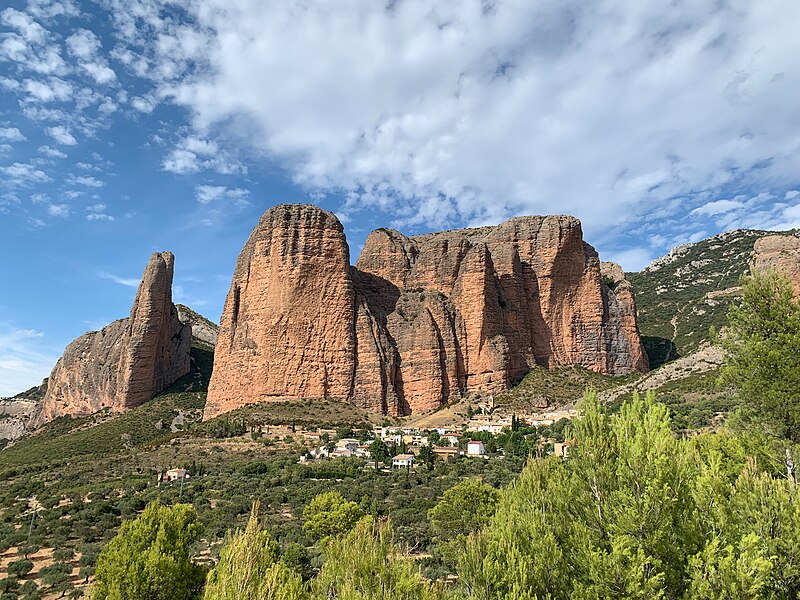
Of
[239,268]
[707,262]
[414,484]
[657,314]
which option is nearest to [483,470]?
[414,484]

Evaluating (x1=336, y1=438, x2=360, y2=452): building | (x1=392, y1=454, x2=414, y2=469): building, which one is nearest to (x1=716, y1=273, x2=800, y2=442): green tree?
(x1=392, y1=454, x2=414, y2=469): building

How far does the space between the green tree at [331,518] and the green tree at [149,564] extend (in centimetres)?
931

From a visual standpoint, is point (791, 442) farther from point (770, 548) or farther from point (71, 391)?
point (71, 391)

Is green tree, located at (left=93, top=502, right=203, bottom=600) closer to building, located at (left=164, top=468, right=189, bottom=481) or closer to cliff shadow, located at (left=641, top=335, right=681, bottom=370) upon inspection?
building, located at (left=164, top=468, right=189, bottom=481)

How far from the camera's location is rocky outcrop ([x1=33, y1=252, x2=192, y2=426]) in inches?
3086

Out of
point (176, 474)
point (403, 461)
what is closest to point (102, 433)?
point (176, 474)

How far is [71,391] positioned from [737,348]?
329 feet

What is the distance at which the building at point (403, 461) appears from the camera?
4328 centimetres

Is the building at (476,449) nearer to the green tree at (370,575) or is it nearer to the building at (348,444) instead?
the building at (348,444)

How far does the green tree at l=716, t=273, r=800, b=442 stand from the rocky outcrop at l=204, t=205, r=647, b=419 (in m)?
49.7

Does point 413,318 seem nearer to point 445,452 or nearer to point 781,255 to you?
point 445,452

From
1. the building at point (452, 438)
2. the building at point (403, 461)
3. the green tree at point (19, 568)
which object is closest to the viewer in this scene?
the green tree at point (19, 568)

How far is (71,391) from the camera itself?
289 ft

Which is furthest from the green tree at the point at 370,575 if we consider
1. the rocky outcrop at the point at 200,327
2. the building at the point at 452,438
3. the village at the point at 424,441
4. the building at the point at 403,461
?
the rocky outcrop at the point at 200,327
